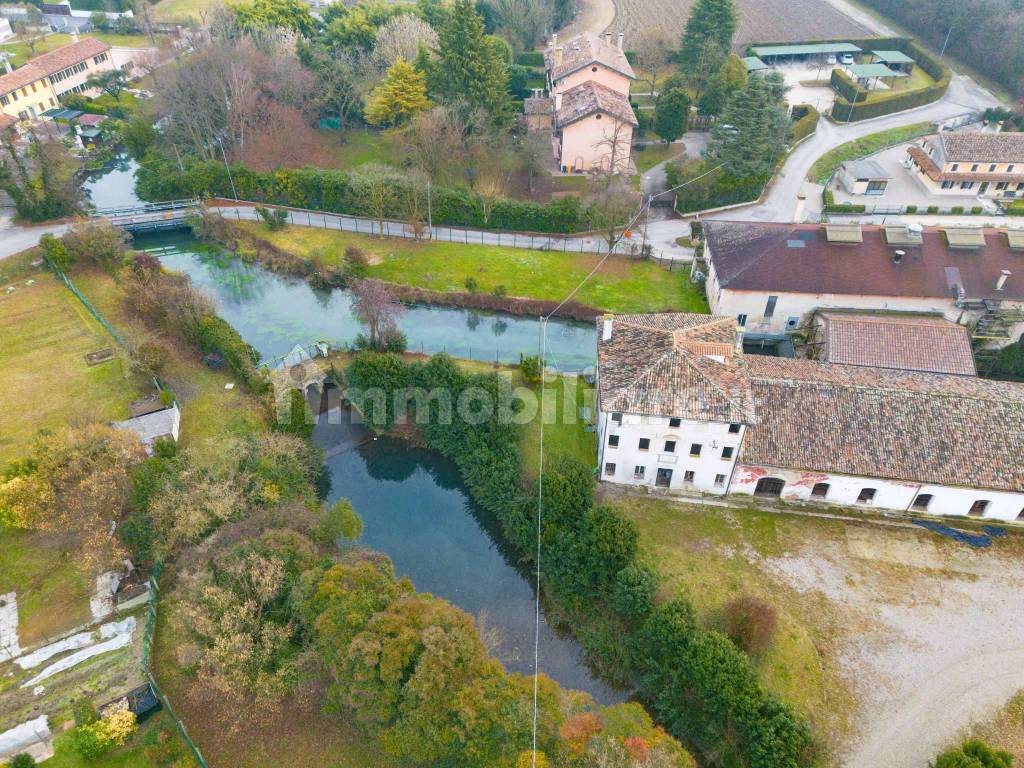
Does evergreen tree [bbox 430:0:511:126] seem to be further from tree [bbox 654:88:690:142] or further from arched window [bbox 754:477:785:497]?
arched window [bbox 754:477:785:497]

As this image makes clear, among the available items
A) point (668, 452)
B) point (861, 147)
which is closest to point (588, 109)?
point (861, 147)

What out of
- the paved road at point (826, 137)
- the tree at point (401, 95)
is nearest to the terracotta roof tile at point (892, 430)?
the paved road at point (826, 137)

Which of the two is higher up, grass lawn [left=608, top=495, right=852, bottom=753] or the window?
the window

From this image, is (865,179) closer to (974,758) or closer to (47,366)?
(974,758)

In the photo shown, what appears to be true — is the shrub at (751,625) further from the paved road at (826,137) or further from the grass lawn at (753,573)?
the paved road at (826,137)

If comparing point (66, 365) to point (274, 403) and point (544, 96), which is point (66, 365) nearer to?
point (274, 403)

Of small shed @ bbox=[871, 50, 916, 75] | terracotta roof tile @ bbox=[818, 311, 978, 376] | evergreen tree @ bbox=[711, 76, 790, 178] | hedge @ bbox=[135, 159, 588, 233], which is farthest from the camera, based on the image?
small shed @ bbox=[871, 50, 916, 75]

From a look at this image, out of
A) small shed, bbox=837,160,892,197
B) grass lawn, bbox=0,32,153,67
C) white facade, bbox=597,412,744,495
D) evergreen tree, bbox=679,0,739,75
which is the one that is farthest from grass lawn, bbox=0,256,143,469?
evergreen tree, bbox=679,0,739,75
